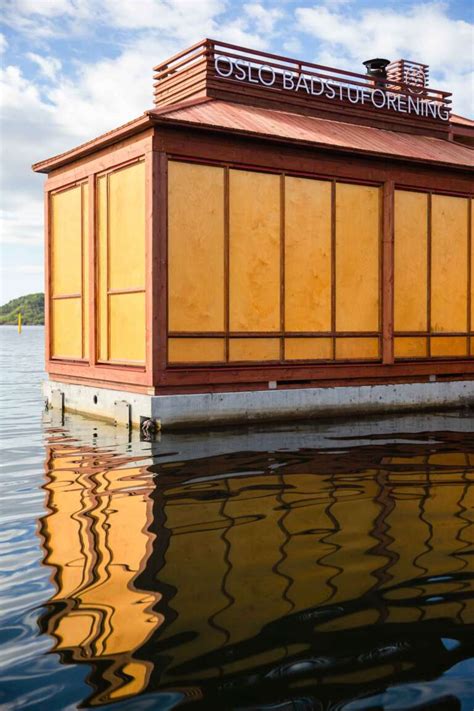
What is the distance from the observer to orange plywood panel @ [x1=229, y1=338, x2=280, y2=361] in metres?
15.6

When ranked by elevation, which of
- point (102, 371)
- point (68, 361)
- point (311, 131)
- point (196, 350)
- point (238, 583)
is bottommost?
point (238, 583)

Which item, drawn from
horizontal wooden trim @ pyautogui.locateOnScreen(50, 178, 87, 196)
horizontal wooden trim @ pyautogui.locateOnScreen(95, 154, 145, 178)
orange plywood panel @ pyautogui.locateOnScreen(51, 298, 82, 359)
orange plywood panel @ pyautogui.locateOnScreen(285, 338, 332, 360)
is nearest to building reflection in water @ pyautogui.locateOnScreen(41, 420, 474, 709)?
orange plywood panel @ pyautogui.locateOnScreen(285, 338, 332, 360)

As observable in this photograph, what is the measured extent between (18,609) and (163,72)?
54.7ft

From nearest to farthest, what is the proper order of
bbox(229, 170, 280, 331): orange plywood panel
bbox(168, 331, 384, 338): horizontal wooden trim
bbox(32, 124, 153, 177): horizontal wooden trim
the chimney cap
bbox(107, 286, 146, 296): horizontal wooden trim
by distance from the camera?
bbox(32, 124, 153, 177): horizontal wooden trim, bbox(168, 331, 384, 338): horizontal wooden trim, bbox(107, 286, 146, 296): horizontal wooden trim, bbox(229, 170, 280, 331): orange plywood panel, the chimney cap

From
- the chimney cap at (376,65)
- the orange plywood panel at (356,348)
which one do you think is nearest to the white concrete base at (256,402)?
the orange plywood panel at (356,348)

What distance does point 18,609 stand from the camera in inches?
208

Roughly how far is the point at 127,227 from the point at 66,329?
4243 mm

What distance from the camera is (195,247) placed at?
1509cm

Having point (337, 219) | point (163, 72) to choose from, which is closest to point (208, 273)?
point (337, 219)

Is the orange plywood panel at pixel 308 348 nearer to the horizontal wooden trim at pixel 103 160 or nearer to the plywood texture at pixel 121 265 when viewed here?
the plywood texture at pixel 121 265

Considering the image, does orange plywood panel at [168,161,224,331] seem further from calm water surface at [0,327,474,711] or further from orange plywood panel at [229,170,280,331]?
calm water surface at [0,327,474,711]

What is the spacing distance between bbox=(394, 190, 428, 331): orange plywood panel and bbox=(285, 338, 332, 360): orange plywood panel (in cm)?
202

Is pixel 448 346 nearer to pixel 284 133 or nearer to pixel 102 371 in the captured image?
pixel 284 133

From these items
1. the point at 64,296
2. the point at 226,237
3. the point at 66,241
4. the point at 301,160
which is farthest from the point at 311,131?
the point at 64,296
